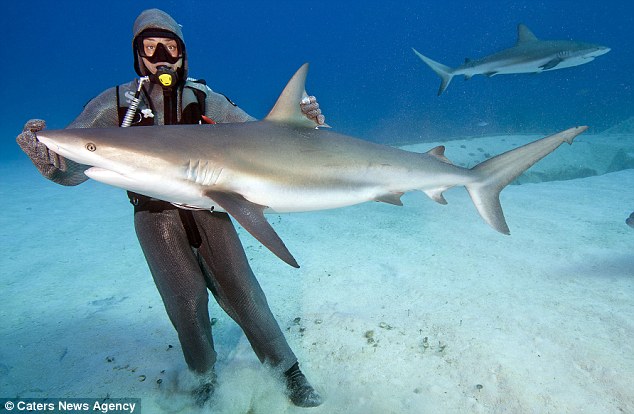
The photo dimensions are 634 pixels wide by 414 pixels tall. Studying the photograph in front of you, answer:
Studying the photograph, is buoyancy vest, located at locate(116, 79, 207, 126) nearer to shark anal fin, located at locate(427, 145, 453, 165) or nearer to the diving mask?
the diving mask

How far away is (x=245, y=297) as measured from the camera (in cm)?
251

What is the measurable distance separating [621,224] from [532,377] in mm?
5336

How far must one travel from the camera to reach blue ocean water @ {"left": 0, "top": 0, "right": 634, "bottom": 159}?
281ft

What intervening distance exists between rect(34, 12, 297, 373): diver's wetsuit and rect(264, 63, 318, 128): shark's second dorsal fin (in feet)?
2.42

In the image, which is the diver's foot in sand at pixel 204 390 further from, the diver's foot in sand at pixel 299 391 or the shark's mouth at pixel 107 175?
the shark's mouth at pixel 107 175

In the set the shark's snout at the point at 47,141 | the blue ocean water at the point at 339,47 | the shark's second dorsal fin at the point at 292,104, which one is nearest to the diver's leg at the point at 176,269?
the shark's snout at the point at 47,141

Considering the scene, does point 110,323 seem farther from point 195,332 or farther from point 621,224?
point 621,224

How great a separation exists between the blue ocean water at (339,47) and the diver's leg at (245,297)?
5471 centimetres

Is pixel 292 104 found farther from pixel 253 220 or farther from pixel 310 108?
pixel 253 220

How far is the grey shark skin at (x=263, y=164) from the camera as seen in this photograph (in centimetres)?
175

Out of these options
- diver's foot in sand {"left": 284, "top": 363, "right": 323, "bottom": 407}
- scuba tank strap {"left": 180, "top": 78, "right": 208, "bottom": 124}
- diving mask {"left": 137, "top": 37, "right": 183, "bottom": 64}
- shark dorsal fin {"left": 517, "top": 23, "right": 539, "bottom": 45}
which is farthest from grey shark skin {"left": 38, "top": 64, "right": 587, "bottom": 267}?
shark dorsal fin {"left": 517, "top": 23, "right": 539, "bottom": 45}

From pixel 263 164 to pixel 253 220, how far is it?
521 mm

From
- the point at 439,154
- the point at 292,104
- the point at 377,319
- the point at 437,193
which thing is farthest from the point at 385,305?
the point at 292,104

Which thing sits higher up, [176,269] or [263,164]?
[263,164]
